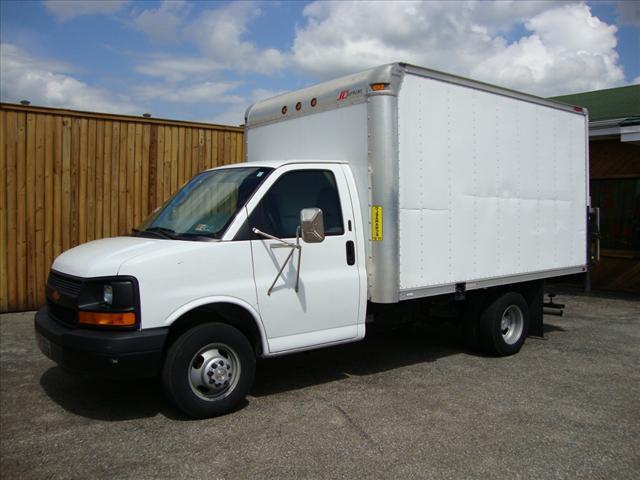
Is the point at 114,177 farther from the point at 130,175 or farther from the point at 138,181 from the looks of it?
the point at 138,181

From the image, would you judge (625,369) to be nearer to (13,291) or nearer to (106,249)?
(106,249)

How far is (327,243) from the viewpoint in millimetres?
5570

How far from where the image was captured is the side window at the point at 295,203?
5316 mm

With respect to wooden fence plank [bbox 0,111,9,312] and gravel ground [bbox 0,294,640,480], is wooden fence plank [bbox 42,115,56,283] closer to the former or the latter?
wooden fence plank [bbox 0,111,9,312]

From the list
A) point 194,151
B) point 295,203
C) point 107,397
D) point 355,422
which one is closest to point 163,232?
point 295,203

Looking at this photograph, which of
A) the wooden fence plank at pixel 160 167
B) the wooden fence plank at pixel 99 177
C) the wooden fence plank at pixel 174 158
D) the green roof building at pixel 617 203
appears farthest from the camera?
the green roof building at pixel 617 203

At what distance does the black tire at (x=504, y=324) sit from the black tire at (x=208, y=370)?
10.3 ft

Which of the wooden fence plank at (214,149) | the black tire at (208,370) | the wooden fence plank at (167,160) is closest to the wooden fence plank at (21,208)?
the wooden fence plank at (167,160)

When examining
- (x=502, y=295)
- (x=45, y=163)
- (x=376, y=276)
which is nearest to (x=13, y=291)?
(x=45, y=163)

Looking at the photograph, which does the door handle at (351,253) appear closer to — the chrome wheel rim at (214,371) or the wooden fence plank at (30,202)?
the chrome wheel rim at (214,371)

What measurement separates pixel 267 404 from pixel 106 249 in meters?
1.94

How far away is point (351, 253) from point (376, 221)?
38 centimetres

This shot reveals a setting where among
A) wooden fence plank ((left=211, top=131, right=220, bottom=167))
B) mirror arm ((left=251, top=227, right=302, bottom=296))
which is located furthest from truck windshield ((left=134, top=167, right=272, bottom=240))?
wooden fence plank ((left=211, top=131, right=220, bottom=167))

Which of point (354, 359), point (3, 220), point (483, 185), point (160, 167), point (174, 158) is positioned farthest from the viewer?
point (174, 158)
